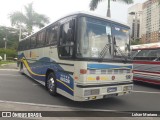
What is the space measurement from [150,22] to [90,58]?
127ft

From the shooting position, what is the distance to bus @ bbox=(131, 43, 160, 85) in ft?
37.0

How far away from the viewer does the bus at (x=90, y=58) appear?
20.6 ft

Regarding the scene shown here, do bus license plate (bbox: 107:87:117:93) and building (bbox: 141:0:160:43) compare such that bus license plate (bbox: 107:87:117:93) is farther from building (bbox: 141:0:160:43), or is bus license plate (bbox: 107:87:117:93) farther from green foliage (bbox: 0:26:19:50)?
green foliage (bbox: 0:26:19:50)

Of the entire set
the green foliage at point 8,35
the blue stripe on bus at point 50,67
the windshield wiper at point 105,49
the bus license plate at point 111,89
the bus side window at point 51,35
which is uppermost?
the green foliage at point 8,35

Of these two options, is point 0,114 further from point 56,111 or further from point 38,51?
point 38,51

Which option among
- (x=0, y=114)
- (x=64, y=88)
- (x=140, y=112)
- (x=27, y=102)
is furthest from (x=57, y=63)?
(x=140, y=112)

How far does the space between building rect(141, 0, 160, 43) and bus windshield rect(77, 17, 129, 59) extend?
99.9 ft

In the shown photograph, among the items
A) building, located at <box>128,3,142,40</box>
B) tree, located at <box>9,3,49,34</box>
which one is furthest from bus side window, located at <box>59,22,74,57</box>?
building, located at <box>128,3,142,40</box>

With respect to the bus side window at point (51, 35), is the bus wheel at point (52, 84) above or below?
below

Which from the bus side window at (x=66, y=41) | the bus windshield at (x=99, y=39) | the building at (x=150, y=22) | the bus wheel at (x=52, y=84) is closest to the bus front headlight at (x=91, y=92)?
the bus windshield at (x=99, y=39)

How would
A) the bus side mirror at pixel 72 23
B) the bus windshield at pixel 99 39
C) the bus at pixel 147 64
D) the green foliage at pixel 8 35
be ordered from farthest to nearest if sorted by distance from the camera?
the green foliage at pixel 8 35 → the bus at pixel 147 64 → the bus side mirror at pixel 72 23 → the bus windshield at pixel 99 39

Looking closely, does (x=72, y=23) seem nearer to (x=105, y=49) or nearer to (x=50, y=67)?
(x=105, y=49)

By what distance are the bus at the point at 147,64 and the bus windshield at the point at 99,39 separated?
461cm

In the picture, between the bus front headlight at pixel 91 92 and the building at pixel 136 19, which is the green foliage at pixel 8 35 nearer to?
the building at pixel 136 19
